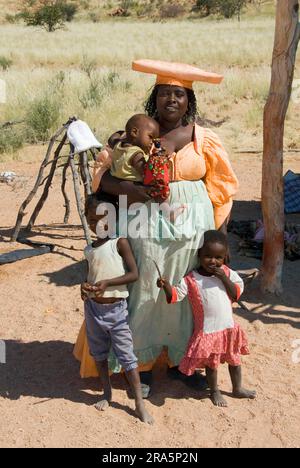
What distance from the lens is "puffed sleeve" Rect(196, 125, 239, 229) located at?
11.5 ft

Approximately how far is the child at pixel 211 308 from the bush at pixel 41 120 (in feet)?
28.9

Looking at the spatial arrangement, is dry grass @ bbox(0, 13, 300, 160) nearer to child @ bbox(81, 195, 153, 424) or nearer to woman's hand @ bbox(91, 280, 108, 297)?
child @ bbox(81, 195, 153, 424)

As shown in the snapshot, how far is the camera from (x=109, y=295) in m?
3.47

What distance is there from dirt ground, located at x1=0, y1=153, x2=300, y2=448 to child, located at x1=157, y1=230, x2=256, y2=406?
315mm

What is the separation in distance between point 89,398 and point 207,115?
10.3 m

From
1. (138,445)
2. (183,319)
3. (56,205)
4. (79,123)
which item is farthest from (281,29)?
(56,205)

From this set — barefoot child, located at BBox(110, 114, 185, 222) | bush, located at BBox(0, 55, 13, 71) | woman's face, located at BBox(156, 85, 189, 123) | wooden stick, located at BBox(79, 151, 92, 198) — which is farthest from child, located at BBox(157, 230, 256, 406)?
bush, located at BBox(0, 55, 13, 71)

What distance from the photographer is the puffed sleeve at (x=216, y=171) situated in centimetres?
351

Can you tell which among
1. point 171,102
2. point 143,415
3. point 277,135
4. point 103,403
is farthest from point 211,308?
point 277,135

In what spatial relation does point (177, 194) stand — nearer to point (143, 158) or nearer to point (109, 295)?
point (143, 158)

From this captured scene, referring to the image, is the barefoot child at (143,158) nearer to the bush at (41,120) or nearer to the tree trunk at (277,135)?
the tree trunk at (277,135)

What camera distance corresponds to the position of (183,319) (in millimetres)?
3736

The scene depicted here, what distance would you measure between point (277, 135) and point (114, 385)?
2.45 m
